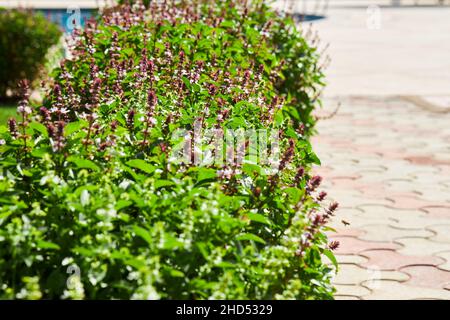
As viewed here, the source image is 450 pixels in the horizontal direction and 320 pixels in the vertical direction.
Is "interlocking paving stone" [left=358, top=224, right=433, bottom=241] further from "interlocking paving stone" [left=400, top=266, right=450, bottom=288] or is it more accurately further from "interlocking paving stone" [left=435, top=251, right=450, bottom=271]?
"interlocking paving stone" [left=400, top=266, right=450, bottom=288]

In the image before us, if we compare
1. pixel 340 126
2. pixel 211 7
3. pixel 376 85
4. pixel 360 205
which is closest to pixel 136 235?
pixel 360 205

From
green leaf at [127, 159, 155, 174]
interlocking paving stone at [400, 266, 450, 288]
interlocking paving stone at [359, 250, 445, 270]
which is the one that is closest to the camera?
green leaf at [127, 159, 155, 174]

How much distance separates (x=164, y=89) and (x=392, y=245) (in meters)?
2.20

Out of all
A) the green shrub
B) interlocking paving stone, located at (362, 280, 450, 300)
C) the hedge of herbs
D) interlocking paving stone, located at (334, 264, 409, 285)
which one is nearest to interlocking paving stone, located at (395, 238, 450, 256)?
interlocking paving stone, located at (334, 264, 409, 285)

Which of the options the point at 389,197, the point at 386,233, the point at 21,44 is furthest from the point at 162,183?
the point at 21,44

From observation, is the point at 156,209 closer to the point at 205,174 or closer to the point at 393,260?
the point at 205,174

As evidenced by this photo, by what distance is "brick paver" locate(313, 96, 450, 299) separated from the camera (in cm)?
546

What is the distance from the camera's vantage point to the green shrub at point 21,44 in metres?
13.0

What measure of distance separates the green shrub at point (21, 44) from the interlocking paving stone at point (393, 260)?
8255mm

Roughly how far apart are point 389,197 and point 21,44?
7551 mm

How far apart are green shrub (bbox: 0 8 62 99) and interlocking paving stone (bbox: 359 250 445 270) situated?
826 centimetres

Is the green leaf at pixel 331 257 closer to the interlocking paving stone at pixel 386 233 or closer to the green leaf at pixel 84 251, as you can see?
the green leaf at pixel 84 251

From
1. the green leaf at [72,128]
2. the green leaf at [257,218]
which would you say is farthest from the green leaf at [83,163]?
the green leaf at [257,218]
